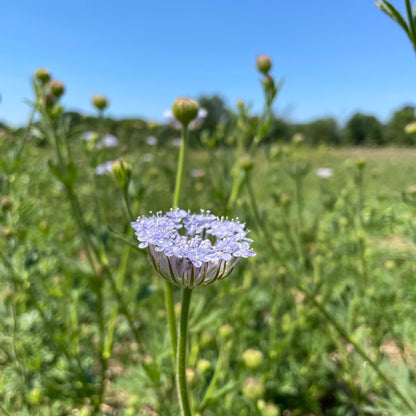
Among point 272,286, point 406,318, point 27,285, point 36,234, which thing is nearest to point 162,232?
point 27,285

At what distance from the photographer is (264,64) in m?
2.03

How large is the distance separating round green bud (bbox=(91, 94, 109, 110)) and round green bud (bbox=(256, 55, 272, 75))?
94cm

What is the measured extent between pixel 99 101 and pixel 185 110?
1.13 metres

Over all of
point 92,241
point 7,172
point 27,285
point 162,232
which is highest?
point 7,172

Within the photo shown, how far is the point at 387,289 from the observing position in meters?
2.82

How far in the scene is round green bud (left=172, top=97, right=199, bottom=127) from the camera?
1.37 m

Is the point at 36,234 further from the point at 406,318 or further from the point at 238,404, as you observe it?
the point at 406,318

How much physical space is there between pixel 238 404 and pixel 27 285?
125cm

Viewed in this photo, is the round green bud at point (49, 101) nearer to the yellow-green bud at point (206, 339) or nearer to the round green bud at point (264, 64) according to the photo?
the round green bud at point (264, 64)

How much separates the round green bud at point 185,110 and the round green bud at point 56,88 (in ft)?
2.69

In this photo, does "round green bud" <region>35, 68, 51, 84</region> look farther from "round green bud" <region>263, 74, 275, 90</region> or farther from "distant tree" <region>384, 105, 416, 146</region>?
"distant tree" <region>384, 105, 416, 146</region>

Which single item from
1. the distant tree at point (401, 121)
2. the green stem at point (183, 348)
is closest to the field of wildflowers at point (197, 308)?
the green stem at point (183, 348)

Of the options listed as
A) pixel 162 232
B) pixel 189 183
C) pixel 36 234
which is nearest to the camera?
pixel 162 232

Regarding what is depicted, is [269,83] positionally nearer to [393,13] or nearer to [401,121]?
[393,13]
